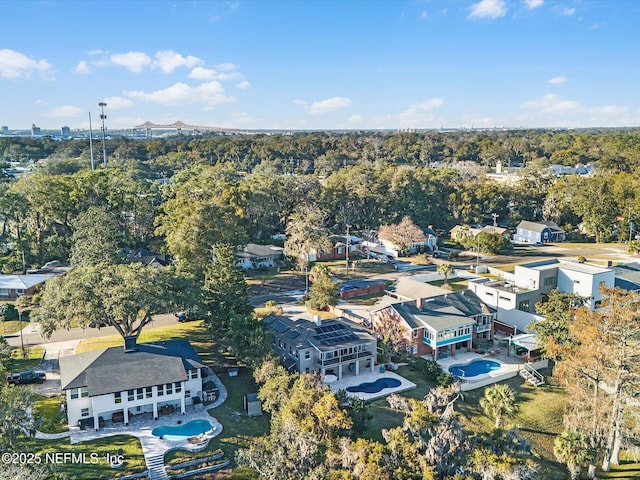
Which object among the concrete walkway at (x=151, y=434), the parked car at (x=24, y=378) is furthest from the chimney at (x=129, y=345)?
the parked car at (x=24, y=378)

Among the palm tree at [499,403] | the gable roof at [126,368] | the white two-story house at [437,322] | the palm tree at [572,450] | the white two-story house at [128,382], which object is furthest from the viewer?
the white two-story house at [437,322]

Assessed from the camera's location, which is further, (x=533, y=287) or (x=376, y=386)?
(x=533, y=287)

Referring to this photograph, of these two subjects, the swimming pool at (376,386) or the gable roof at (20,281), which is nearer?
the swimming pool at (376,386)

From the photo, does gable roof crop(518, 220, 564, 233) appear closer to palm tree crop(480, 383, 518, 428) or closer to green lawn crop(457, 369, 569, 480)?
green lawn crop(457, 369, 569, 480)

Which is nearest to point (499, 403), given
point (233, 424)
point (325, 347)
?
point (325, 347)

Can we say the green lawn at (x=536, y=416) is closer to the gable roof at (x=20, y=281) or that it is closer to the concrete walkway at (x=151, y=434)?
the concrete walkway at (x=151, y=434)

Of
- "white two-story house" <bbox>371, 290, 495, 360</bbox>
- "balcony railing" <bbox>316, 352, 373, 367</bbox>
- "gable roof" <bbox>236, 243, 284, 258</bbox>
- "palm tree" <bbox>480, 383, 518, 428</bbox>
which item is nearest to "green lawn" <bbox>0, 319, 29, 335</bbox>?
"gable roof" <bbox>236, 243, 284, 258</bbox>

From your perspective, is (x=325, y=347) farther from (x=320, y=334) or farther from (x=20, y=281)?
(x=20, y=281)
